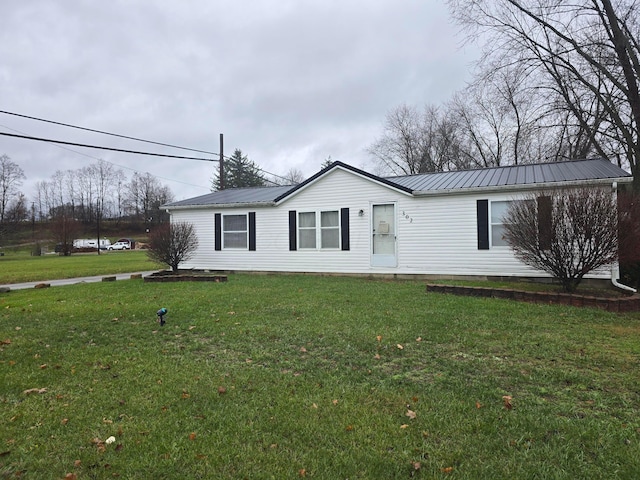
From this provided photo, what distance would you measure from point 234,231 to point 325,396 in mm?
11597

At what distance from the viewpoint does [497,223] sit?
10.7m

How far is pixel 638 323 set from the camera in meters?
5.67

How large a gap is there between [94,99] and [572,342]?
25146 mm

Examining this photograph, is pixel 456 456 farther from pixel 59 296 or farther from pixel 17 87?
pixel 17 87

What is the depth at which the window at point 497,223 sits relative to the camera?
34.9 feet

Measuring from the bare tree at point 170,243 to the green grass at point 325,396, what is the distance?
22.8 ft

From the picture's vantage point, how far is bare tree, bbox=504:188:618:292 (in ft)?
22.8

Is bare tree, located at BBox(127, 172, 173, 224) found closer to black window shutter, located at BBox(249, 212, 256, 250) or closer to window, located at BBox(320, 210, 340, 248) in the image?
black window shutter, located at BBox(249, 212, 256, 250)

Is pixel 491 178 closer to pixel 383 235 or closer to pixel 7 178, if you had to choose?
pixel 383 235

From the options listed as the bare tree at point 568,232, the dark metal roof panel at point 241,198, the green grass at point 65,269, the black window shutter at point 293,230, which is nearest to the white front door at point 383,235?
the black window shutter at point 293,230

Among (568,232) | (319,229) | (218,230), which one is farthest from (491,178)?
(218,230)

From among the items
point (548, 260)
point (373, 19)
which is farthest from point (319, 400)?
point (373, 19)

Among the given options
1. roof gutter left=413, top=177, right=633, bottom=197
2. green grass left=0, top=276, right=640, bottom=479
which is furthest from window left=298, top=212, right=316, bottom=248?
green grass left=0, top=276, right=640, bottom=479

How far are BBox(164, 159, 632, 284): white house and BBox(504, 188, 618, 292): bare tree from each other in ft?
7.72
